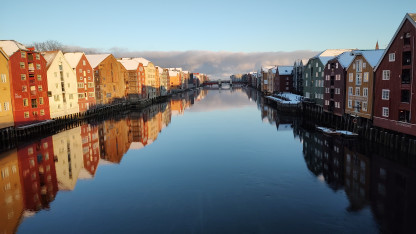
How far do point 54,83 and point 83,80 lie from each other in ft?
45.5

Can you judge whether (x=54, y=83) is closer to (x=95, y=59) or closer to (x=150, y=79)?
(x=95, y=59)

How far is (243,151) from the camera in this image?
35875 mm

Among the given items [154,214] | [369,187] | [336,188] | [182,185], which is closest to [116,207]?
[154,214]

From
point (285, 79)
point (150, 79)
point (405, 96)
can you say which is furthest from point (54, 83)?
point (285, 79)

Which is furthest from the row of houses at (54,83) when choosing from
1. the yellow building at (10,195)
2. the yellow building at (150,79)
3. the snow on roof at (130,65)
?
the yellow building at (10,195)

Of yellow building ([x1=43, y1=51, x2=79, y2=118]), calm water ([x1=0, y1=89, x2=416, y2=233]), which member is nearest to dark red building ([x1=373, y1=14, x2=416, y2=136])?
calm water ([x1=0, y1=89, x2=416, y2=233])

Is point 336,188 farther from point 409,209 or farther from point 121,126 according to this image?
point 121,126

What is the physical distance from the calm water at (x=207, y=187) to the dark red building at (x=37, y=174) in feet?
0.32

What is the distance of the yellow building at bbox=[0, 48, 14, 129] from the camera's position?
42.6 meters

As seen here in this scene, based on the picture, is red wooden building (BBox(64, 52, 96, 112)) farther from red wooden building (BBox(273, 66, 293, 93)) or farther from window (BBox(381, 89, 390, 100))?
red wooden building (BBox(273, 66, 293, 93))

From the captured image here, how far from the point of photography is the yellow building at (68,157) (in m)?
26.3

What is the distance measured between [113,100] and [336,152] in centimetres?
7435

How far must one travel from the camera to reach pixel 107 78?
87.6 meters

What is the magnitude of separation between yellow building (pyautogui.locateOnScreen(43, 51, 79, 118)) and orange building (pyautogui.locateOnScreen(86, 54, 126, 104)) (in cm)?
1627
